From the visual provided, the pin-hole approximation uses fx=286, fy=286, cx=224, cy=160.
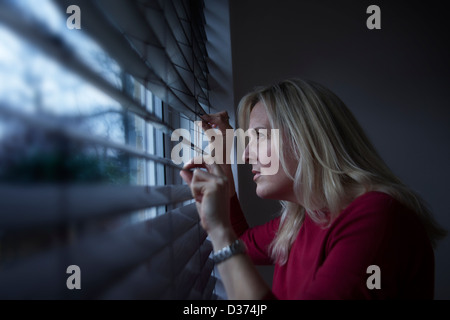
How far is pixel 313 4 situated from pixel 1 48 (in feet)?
6.39

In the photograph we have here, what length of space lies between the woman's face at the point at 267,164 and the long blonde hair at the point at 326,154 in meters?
0.02

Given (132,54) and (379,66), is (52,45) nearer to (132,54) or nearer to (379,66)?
(132,54)

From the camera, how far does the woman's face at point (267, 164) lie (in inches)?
39.5

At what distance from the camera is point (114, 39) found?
49cm

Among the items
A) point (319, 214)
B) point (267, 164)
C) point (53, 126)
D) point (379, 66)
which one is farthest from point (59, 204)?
point (379, 66)

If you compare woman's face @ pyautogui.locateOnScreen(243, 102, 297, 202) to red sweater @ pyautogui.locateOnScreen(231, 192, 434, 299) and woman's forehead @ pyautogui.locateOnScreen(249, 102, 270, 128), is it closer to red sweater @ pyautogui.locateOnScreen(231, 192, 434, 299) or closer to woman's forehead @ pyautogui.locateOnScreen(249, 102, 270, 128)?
woman's forehead @ pyautogui.locateOnScreen(249, 102, 270, 128)

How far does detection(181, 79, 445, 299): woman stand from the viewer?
25.2 inches

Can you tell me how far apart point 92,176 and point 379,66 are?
2.00m

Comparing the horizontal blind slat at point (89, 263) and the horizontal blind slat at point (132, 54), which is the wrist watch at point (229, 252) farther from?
Answer: the horizontal blind slat at point (132, 54)

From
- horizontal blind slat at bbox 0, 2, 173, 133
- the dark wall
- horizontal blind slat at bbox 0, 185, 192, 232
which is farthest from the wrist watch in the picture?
the dark wall

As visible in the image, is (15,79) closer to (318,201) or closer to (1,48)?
(1,48)

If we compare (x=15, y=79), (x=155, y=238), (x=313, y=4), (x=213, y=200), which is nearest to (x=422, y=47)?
(x=313, y=4)

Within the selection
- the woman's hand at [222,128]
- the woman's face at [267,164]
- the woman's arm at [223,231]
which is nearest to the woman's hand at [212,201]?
the woman's arm at [223,231]

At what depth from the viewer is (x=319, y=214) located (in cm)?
101
